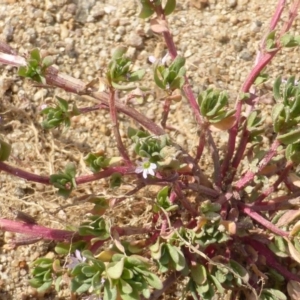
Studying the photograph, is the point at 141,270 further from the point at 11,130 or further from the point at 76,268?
the point at 11,130

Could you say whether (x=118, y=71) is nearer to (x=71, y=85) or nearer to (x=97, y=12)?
(x=71, y=85)

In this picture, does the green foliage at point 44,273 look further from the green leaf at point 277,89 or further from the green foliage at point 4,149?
the green leaf at point 277,89

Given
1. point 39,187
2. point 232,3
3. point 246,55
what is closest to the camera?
point 39,187

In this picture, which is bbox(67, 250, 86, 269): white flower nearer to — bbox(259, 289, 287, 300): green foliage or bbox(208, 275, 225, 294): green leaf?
bbox(208, 275, 225, 294): green leaf

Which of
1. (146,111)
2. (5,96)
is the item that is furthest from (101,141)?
(5,96)

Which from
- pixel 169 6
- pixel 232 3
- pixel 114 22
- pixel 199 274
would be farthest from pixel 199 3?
pixel 199 274

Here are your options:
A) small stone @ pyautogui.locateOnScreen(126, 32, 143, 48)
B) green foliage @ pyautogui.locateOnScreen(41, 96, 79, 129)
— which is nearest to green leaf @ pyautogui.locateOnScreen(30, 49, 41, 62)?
green foliage @ pyautogui.locateOnScreen(41, 96, 79, 129)

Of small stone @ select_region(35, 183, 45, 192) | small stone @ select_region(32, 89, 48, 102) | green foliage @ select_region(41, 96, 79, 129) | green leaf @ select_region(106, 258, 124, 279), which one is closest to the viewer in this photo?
green leaf @ select_region(106, 258, 124, 279)

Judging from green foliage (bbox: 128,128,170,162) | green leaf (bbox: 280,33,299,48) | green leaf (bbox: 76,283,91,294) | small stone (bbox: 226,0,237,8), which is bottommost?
green leaf (bbox: 76,283,91,294)

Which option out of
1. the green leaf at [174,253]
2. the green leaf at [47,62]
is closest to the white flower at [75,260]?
the green leaf at [174,253]
